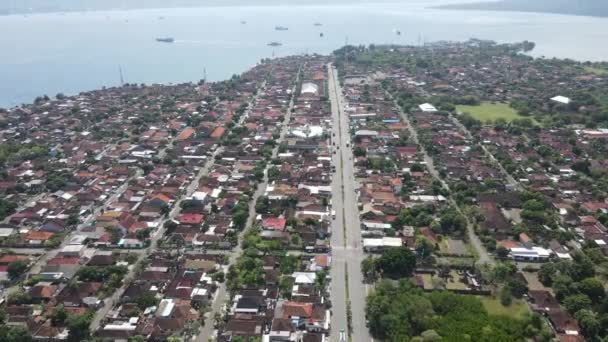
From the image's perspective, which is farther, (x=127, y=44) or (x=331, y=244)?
(x=127, y=44)

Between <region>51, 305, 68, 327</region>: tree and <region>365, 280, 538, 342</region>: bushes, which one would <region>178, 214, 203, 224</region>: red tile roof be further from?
<region>365, 280, 538, 342</region>: bushes

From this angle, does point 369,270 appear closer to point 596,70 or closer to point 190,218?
point 190,218

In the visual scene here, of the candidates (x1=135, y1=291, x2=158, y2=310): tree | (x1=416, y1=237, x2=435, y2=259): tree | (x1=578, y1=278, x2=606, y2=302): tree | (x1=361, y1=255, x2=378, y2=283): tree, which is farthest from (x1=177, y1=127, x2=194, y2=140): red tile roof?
(x1=578, y1=278, x2=606, y2=302): tree

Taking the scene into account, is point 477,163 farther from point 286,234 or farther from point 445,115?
point 286,234

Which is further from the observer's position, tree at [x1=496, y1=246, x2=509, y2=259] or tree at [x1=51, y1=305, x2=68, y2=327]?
tree at [x1=496, y1=246, x2=509, y2=259]

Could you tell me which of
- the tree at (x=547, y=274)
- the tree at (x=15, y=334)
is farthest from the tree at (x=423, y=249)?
the tree at (x=15, y=334)

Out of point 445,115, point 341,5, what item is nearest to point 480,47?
point 445,115

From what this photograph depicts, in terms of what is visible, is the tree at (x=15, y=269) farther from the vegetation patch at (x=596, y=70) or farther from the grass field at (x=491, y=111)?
the vegetation patch at (x=596, y=70)
